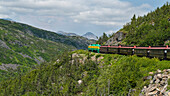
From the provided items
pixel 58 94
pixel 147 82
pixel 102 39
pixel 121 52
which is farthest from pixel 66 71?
pixel 102 39

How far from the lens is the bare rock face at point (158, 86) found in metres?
17.9

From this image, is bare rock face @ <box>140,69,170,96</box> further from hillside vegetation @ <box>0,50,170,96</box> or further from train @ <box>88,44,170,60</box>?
train @ <box>88,44,170,60</box>

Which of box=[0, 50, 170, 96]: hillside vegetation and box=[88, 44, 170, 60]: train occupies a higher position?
box=[88, 44, 170, 60]: train

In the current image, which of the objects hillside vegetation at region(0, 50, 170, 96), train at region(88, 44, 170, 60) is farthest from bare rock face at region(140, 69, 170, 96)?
train at region(88, 44, 170, 60)

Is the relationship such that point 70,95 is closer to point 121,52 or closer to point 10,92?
point 121,52

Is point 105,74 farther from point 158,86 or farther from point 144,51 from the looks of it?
point 158,86

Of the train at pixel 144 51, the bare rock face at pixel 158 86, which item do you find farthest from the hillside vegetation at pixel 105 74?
the train at pixel 144 51

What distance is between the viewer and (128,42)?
91500 mm

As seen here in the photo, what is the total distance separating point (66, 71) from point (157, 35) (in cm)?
4409

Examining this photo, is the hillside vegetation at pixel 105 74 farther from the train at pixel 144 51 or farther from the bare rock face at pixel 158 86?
the train at pixel 144 51

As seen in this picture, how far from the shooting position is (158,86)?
19.5 m

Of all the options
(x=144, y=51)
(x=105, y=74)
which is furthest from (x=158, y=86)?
(x=105, y=74)

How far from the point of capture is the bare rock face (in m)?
17.9

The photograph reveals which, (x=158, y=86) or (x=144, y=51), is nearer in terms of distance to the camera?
(x=158, y=86)
